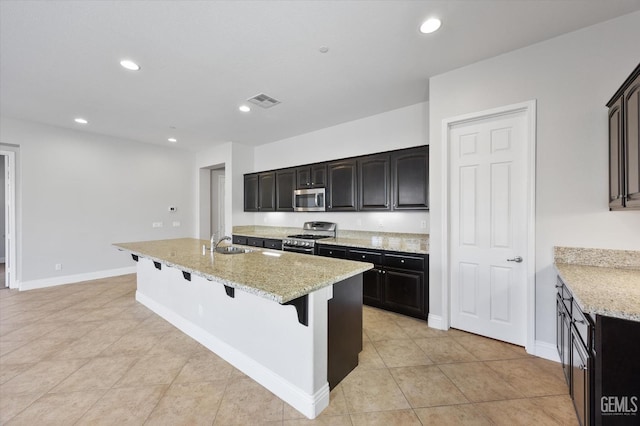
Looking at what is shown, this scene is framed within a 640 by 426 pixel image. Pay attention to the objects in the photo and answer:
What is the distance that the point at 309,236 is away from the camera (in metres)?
4.73

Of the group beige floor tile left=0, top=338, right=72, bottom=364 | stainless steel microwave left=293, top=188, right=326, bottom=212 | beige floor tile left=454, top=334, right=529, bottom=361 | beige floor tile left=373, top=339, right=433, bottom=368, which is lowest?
beige floor tile left=0, top=338, right=72, bottom=364

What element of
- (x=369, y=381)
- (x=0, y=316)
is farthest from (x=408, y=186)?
(x=0, y=316)

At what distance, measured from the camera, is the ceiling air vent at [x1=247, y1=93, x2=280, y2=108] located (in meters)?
3.54

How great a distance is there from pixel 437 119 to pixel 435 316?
2.26 m

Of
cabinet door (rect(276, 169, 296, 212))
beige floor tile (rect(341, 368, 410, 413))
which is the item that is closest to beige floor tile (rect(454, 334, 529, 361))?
beige floor tile (rect(341, 368, 410, 413))

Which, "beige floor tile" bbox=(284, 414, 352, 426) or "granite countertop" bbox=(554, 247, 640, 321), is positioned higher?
"granite countertop" bbox=(554, 247, 640, 321)

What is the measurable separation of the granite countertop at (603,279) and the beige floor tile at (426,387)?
43.3 inches

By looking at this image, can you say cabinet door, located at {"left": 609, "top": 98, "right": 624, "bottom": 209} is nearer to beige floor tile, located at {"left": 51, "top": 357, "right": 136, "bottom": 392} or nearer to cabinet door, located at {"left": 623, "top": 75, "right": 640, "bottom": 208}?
cabinet door, located at {"left": 623, "top": 75, "right": 640, "bottom": 208}

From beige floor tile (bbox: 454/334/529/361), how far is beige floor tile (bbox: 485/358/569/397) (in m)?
0.08

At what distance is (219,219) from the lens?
286 inches

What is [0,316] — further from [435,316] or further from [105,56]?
[435,316]

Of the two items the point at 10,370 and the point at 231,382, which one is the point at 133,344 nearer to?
the point at 10,370

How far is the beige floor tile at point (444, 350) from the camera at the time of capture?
2406 mm

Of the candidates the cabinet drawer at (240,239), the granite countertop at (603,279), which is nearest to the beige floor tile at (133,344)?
the cabinet drawer at (240,239)
